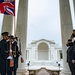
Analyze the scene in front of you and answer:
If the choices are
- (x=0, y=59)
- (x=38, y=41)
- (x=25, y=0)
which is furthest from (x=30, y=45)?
(x=0, y=59)

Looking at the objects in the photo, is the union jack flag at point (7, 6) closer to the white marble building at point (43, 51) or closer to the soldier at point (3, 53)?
the soldier at point (3, 53)

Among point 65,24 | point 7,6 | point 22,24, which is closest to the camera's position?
point 7,6

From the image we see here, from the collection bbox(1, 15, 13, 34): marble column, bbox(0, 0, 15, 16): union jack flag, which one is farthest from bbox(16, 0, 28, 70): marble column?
bbox(0, 0, 15, 16): union jack flag

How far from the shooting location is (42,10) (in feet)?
172

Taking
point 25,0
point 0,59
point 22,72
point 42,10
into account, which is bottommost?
point 22,72

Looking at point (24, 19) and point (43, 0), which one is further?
point (43, 0)

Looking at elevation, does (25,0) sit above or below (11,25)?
above

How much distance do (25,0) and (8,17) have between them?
3356 millimetres

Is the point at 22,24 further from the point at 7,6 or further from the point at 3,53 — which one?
the point at 3,53

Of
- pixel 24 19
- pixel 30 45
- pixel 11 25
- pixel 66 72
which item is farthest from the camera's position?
pixel 30 45

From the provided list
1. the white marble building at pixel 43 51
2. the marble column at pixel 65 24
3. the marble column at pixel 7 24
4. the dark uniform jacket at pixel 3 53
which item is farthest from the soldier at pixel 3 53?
the white marble building at pixel 43 51

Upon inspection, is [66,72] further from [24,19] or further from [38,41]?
[38,41]

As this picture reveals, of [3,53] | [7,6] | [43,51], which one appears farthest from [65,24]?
[43,51]

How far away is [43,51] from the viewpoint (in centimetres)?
6056
